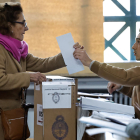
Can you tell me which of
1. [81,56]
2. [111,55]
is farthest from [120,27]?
[81,56]

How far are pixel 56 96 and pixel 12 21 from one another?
0.72m

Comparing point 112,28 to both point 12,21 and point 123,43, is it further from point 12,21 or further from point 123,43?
point 12,21

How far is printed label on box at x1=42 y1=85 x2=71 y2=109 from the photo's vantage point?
1153 millimetres

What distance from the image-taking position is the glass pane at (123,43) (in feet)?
8.99

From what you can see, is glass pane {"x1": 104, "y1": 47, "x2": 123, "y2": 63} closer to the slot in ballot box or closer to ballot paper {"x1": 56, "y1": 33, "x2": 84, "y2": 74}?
ballot paper {"x1": 56, "y1": 33, "x2": 84, "y2": 74}

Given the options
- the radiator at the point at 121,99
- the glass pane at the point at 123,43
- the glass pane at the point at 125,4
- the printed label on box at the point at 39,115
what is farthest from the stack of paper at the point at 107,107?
the glass pane at the point at 125,4

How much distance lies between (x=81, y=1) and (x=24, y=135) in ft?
5.70

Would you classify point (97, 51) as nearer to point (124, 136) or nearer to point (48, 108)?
point (48, 108)

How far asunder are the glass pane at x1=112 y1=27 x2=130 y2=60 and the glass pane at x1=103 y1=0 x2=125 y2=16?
0.88 ft

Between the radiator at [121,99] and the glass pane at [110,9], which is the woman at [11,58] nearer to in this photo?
the radiator at [121,99]

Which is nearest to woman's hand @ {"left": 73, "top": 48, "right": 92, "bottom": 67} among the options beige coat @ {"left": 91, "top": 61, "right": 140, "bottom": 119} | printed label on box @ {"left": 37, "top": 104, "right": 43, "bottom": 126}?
beige coat @ {"left": 91, "top": 61, "right": 140, "bottom": 119}

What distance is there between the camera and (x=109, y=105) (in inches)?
39.3

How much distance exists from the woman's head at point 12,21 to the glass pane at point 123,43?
154cm

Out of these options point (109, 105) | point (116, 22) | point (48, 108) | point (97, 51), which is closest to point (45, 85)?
point (48, 108)
